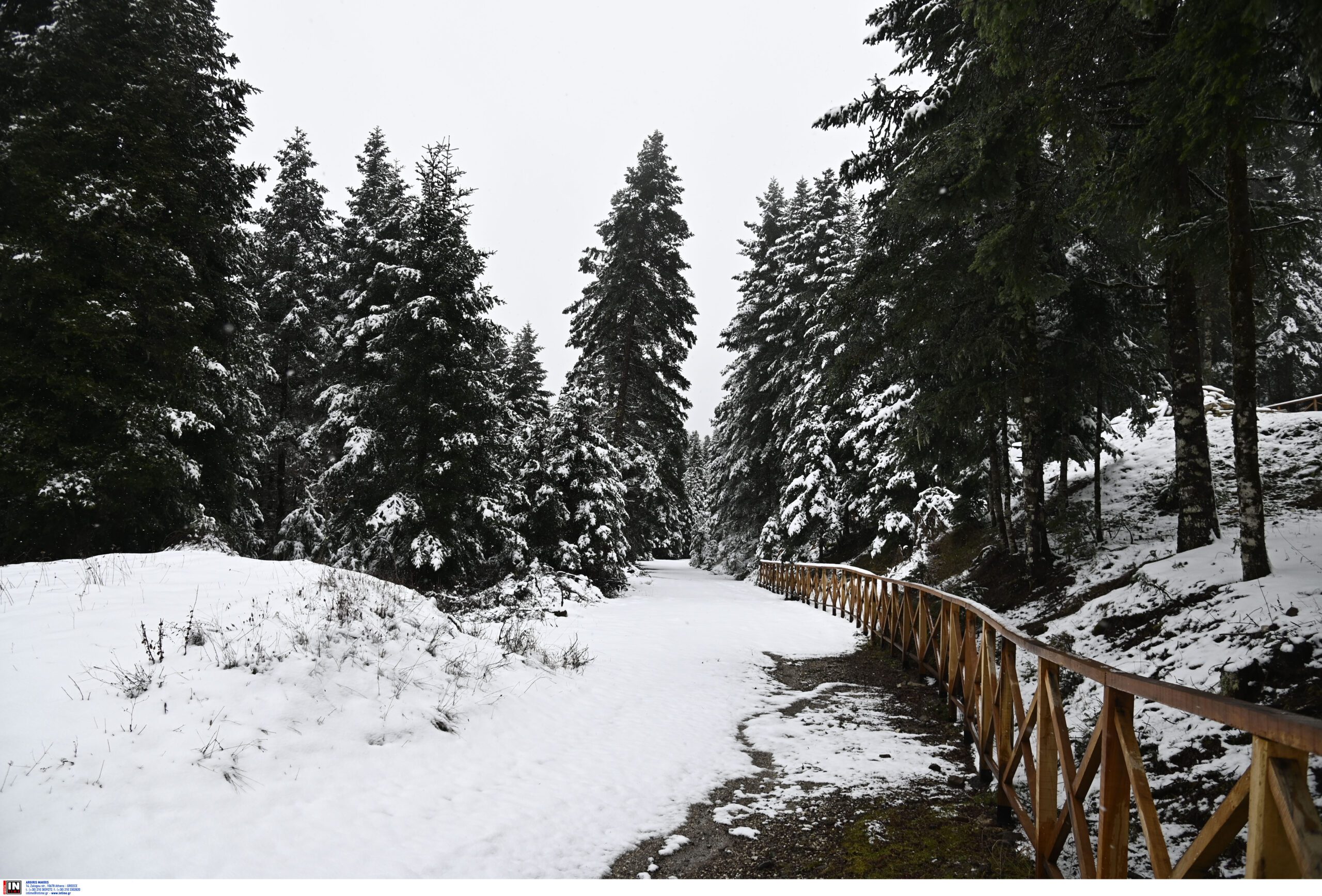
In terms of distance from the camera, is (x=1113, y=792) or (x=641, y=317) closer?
(x=1113, y=792)

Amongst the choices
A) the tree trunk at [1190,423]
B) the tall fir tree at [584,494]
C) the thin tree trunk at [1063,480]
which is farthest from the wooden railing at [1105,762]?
the tall fir tree at [584,494]

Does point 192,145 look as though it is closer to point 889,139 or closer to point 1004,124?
point 889,139

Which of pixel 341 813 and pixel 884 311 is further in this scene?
pixel 884 311

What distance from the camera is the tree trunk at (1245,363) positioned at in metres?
5.66

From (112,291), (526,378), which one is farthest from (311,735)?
(526,378)

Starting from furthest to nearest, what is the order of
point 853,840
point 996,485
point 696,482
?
1. point 696,482
2. point 996,485
3. point 853,840

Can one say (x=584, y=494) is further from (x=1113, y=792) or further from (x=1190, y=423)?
(x=1113, y=792)

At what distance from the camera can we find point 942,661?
7.31 meters

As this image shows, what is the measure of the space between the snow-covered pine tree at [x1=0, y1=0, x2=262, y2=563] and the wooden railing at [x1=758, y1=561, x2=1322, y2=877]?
41.4ft

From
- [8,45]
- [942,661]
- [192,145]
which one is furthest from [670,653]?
[8,45]

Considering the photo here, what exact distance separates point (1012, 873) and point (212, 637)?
6.06m

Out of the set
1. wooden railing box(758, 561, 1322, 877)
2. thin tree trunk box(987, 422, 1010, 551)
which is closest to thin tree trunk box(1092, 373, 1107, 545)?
thin tree trunk box(987, 422, 1010, 551)

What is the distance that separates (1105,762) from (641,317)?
66.6ft

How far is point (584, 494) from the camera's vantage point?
17.2 meters
